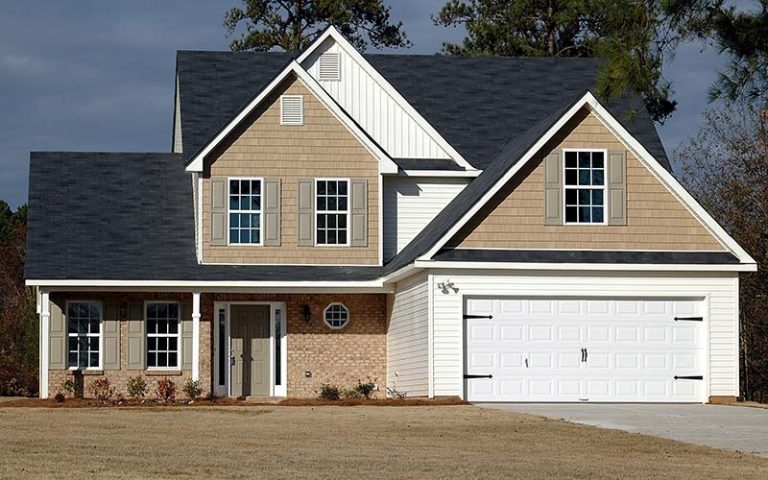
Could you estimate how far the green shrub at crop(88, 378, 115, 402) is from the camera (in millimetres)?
30094

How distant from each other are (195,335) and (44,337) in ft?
10.4

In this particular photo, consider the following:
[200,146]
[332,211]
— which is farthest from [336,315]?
[200,146]

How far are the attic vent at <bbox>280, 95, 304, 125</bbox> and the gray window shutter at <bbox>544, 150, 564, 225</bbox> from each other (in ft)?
19.5

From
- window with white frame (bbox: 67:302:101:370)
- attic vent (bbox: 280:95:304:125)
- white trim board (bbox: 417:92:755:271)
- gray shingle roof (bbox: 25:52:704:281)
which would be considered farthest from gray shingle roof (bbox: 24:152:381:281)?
white trim board (bbox: 417:92:755:271)

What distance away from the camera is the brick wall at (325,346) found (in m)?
31.2

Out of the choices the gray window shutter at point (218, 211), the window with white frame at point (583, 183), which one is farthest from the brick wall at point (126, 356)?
the window with white frame at point (583, 183)

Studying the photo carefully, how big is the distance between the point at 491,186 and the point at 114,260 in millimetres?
8237

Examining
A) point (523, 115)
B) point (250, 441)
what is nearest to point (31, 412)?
point (250, 441)

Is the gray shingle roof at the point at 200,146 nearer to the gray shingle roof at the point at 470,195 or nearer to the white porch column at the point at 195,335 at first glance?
the gray shingle roof at the point at 470,195

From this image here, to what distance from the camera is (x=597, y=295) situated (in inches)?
1112

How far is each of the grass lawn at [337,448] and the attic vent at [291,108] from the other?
9.29m

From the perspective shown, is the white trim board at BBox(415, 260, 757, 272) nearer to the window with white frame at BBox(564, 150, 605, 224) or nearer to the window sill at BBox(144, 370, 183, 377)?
the window with white frame at BBox(564, 150, 605, 224)

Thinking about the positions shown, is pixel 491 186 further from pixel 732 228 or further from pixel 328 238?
pixel 732 228

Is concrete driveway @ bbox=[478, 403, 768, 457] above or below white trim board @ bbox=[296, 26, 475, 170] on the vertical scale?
below
